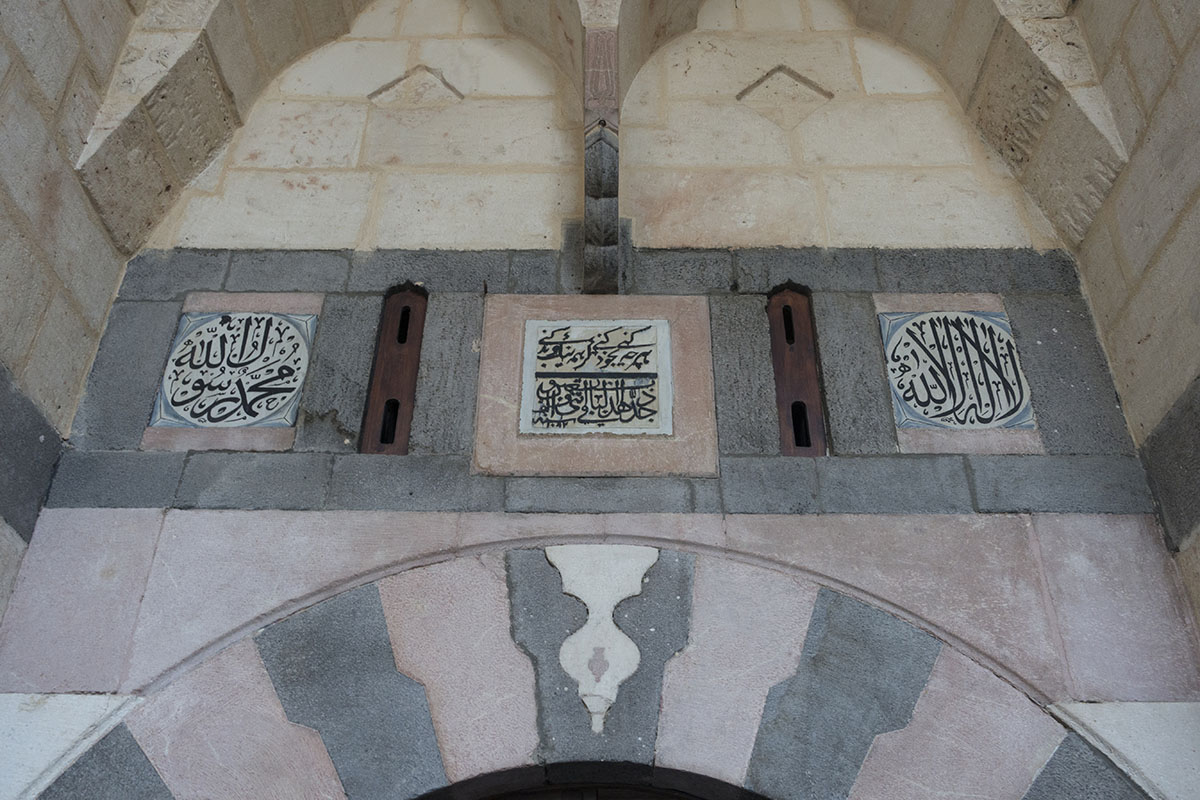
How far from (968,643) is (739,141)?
60.9 inches

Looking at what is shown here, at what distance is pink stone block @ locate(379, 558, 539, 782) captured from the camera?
2.01 metres

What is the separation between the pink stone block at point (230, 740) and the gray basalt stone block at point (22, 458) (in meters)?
0.53

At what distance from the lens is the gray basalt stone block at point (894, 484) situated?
7.58 ft

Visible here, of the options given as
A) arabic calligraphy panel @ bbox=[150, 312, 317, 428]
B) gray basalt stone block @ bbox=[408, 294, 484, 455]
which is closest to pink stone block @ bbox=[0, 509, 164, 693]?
arabic calligraphy panel @ bbox=[150, 312, 317, 428]

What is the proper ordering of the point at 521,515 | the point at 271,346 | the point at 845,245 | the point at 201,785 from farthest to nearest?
the point at 845,245
the point at 271,346
the point at 521,515
the point at 201,785

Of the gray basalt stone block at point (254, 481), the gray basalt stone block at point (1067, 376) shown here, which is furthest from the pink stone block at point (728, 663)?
the gray basalt stone block at point (254, 481)

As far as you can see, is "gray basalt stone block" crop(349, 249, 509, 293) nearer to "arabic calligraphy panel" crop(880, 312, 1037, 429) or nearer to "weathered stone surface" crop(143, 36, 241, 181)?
"weathered stone surface" crop(143, 36, 241, 181)

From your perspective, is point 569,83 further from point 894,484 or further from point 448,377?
point 894,484

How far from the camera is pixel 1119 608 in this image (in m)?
2.19

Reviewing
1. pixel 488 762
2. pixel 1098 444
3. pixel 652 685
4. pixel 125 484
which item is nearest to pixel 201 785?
pixel 488 762

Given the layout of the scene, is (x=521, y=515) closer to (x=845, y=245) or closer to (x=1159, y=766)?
(x=845, y=245)

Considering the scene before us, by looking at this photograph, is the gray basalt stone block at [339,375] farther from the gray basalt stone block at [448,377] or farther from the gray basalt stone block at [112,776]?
the gray basalt stone block at [112,776]

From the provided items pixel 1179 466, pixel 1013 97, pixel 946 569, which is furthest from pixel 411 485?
pixel 1013 97

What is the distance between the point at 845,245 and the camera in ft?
9.05
